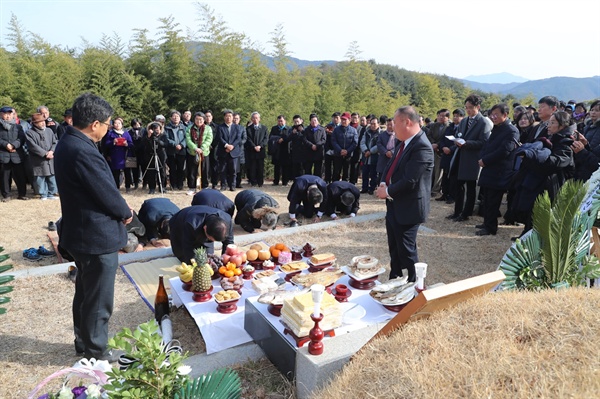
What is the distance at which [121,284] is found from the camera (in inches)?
164

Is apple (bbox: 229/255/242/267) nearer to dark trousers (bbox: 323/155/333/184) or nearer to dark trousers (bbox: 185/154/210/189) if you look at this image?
dark trousers (bbox: 185/154/210/189)

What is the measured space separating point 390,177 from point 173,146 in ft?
18.7

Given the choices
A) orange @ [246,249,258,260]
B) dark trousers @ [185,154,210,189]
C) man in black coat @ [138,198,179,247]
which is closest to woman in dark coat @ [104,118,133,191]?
dark trousers @ [185,154,210,189]

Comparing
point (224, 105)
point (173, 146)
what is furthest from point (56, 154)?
point (224, 105)

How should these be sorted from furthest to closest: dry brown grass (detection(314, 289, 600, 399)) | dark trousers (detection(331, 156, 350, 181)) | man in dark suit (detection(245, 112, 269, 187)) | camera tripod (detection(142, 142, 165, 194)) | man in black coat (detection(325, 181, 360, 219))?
dark trousers (detection(331, 156, 350, 181)) < man in dark suit (detection(245, 112, 269, 187)) < camera tripod (detection(142, 142, 165, 194)) < man in black coat (detection(325, 181, 360, 219)) < dry brown grass (detection(314, 289, 600, 399))

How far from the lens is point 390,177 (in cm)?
380

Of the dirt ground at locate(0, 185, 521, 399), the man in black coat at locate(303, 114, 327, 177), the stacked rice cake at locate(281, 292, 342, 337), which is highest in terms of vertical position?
the man in black coat at locate(303, 114, 327, 177)

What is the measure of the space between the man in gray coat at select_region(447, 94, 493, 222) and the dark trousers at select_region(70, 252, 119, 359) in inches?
210

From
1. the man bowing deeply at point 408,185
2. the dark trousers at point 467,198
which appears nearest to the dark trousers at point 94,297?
the man bowing deeply at point 408,185

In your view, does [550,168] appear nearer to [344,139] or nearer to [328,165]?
[344,139]

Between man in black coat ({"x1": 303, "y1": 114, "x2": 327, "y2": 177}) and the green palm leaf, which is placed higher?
man in black coat ({"x1": 303, "y1": 114, "x2": 327, "y2": 177})

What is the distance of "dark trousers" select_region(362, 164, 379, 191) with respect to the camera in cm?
876

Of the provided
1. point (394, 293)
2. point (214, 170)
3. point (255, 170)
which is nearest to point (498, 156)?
point (394, 293)

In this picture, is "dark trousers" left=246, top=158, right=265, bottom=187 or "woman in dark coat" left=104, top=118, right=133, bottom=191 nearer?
"woman in dark coat" left=104, top=118, right=133, bottom=191
